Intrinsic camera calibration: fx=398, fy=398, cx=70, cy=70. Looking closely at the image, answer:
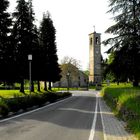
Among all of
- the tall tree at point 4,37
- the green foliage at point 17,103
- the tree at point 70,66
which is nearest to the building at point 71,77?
the tree at point 70,66

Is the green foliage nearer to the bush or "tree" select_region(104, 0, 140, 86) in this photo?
the bush

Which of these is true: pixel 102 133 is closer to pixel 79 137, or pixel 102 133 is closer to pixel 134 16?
pixel 79 137

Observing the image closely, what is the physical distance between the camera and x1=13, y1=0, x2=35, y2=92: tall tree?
2352 inches

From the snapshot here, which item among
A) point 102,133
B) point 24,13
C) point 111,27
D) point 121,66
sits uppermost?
point 24,13

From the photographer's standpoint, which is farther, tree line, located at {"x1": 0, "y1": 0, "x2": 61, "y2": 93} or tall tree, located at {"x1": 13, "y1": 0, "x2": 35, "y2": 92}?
tall tree, located at {"x1": 13, "y1": 0, "x2": 35, "y2": 92}

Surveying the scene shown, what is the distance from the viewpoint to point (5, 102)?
80.6 feet

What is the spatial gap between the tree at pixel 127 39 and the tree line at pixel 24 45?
11300 millimetres

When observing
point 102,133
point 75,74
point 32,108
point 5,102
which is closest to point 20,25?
point 32,108

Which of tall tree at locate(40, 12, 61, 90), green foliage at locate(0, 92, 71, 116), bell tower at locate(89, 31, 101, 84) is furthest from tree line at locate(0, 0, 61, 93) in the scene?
bell tower at locate(89, 31, 101, 84)

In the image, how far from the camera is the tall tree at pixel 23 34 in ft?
196

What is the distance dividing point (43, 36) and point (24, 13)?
1997 cm

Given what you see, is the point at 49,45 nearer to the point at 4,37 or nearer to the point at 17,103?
the point at 4,37

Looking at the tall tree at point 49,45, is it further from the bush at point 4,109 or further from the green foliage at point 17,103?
the bush at point 4,109

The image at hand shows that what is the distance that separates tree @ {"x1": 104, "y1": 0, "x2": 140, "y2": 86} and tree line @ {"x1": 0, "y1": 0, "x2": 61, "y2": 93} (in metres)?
11.3
